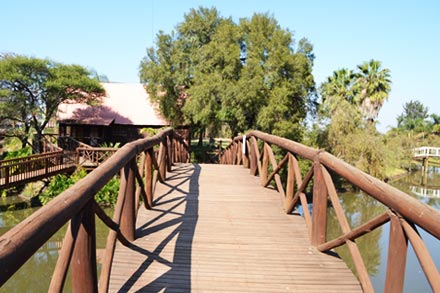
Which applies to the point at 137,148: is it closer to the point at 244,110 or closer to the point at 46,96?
the point at 244,110

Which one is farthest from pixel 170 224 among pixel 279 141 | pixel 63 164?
pixel 63 164

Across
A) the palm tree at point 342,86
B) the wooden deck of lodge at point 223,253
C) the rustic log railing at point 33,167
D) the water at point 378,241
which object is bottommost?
the water at point 378,241

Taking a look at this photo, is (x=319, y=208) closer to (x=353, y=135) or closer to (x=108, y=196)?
(x=108, y=196)

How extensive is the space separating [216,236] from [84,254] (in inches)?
70.3

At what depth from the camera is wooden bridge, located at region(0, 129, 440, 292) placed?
1.54m

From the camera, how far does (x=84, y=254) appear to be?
1.84m

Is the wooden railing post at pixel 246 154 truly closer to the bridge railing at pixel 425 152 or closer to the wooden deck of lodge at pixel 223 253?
the wooden deck of lodge at pixel 223 253

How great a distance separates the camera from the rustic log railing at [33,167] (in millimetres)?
12213

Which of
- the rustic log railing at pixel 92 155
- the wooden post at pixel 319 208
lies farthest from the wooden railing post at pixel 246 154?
the rustic log railing at pixel 92 155

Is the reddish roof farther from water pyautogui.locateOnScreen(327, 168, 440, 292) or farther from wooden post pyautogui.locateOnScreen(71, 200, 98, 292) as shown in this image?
wooden post pyautogui.locateOnScreen(71, 200, 98, 292)

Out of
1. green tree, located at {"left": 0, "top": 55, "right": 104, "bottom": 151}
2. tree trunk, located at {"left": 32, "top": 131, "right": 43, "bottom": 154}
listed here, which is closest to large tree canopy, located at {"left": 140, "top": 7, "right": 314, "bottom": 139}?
green tree, located at {"left": 0, "top": 55, "right": 104, "bottom": 151}

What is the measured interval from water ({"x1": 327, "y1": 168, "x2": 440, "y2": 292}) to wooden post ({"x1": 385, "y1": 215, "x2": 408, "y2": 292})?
1013 cm

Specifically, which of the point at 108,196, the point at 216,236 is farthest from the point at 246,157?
the point at 108,196

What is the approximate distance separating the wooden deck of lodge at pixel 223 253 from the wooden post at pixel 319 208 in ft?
0.46
